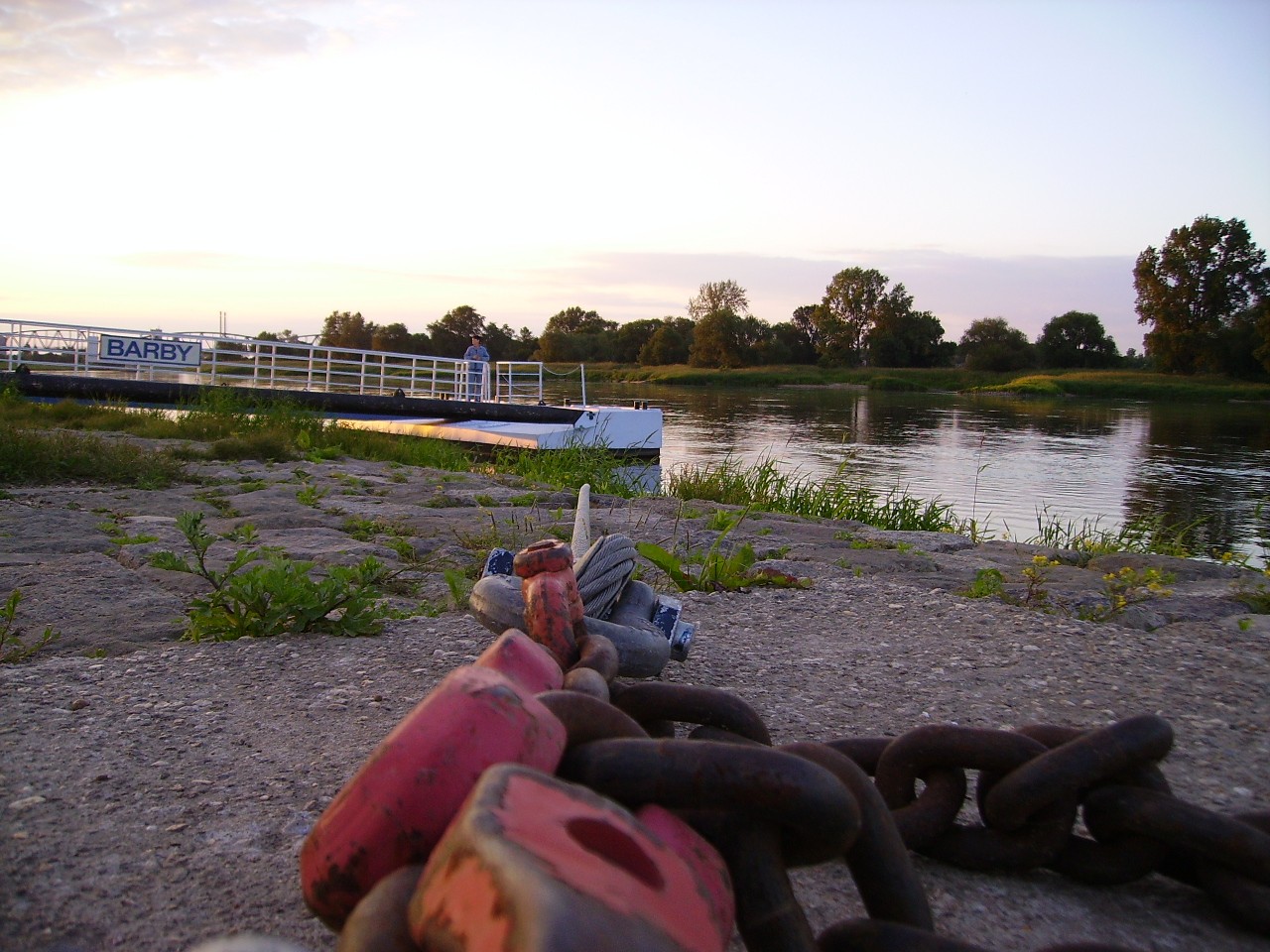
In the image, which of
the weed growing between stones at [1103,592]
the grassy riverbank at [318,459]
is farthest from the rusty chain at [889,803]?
the grassy riverbank at [318,459]

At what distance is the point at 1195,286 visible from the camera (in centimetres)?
6712

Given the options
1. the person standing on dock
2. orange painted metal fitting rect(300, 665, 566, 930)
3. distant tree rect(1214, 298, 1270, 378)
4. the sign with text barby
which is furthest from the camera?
distant tree rect(1214, 298, 1270, 378)

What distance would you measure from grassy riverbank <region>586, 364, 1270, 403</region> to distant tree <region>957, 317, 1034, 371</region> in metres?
3.97

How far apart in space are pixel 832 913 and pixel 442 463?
940 centimetres

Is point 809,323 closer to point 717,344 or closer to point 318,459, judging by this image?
point 717,344

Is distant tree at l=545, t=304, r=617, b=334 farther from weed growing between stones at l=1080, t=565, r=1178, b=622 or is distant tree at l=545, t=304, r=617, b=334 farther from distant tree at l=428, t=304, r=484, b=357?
weed growing between stones at l=1080, t=565, r=1178, b=622

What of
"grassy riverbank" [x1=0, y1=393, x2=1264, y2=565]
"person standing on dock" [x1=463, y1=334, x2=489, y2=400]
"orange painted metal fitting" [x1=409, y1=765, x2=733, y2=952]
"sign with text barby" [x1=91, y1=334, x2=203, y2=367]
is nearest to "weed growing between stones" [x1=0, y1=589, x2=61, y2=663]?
"orange painted metal fitting" [x1=409, y1=765, x2=733, y2=952]

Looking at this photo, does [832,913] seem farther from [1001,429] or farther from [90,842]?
[1001,429]

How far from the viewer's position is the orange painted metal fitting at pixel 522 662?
125 cm

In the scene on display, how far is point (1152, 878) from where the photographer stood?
1.44m

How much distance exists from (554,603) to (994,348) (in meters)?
84.9

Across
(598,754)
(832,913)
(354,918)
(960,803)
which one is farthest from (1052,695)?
(354,918)

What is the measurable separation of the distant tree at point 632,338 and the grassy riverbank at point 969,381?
12297 mm

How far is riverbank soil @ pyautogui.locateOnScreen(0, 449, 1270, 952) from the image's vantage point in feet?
4.39
